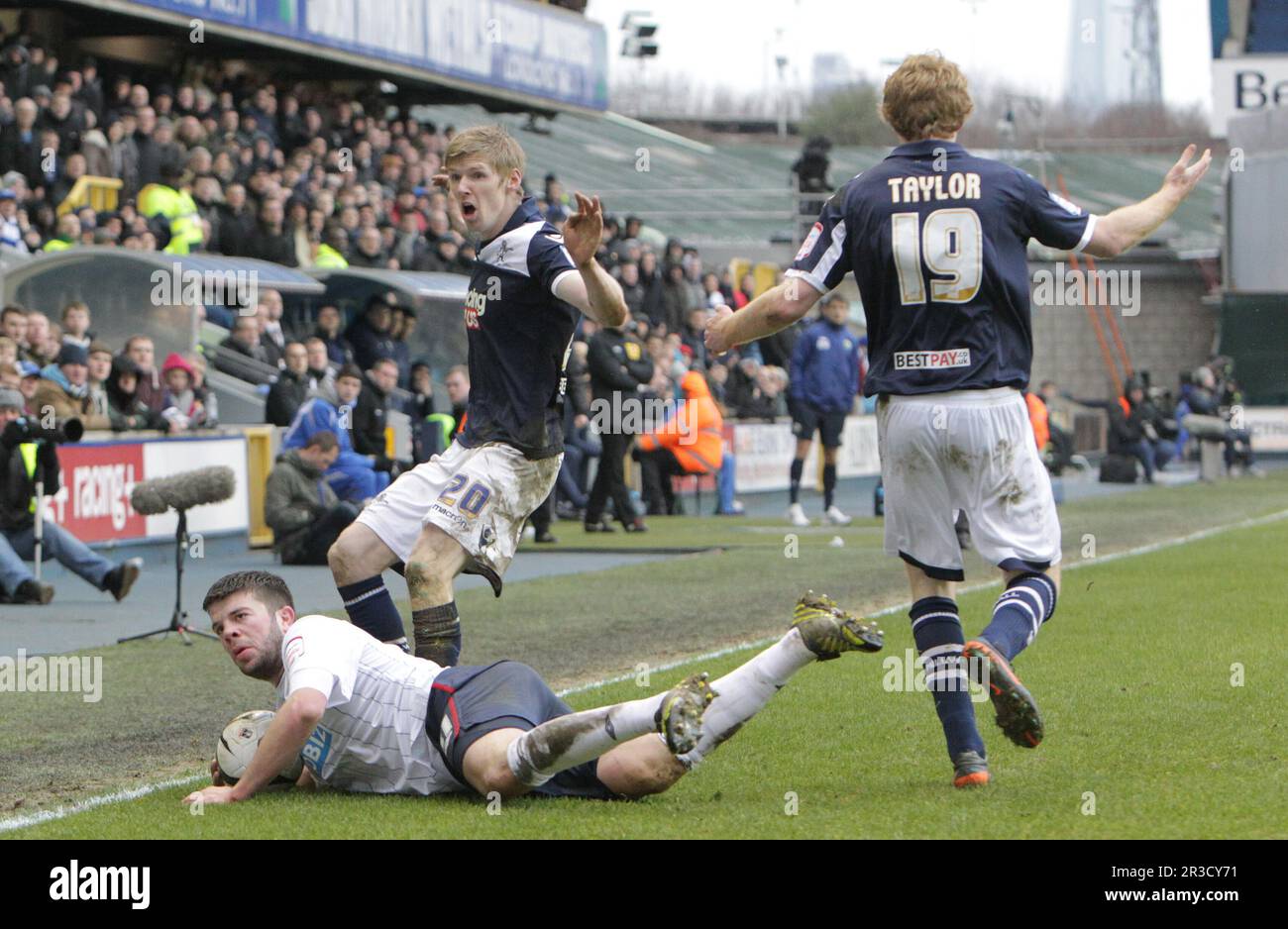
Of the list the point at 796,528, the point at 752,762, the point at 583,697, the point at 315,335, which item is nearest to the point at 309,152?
the point at 315,335

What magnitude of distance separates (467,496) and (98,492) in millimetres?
8840

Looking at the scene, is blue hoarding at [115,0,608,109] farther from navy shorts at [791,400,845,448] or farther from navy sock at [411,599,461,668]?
navy sock at [411,599,461,668]

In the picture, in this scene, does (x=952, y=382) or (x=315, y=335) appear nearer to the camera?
(x=952, y=382)

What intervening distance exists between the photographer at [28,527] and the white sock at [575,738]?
748 centimetres

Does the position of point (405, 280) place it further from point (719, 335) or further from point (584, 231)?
point (719, 335)

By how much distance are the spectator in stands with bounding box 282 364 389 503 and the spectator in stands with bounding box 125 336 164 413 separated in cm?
112

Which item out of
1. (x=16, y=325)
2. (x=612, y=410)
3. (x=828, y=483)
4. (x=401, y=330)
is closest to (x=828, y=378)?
(x=828, y=483)

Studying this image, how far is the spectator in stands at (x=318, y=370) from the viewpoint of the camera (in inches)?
717

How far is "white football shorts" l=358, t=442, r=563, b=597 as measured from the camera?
7012mm

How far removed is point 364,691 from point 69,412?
982 cm

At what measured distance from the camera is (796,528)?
770 inches
